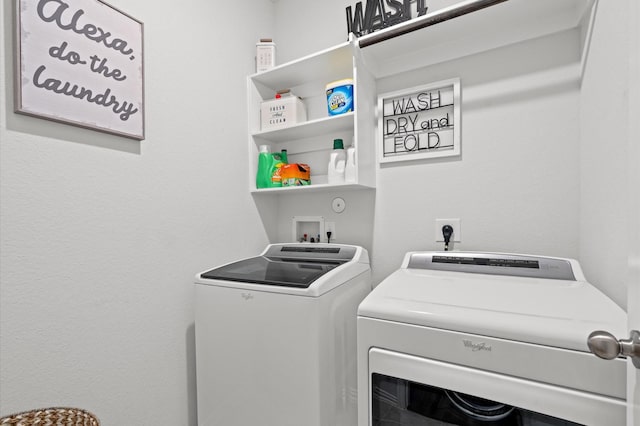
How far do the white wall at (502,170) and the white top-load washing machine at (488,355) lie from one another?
0.33 metres

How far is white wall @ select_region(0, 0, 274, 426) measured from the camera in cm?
98

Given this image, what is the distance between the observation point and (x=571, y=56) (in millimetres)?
1257

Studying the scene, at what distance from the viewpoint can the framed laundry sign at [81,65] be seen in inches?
38.3

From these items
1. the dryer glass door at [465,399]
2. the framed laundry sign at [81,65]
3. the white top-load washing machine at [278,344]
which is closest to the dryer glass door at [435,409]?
the dryer glass door at [465,399]

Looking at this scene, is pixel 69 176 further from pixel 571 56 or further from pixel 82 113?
pixel 571 56

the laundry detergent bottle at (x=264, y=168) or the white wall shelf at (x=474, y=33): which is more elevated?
the white wall shelf at (x=474, y=33)

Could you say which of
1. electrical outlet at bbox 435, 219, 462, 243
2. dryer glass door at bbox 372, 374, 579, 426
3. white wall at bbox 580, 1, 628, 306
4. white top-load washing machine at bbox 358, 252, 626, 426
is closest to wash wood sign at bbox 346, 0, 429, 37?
white wall at bbox 580, 1, 628, 306

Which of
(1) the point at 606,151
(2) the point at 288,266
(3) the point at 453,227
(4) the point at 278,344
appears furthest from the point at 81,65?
(1) the point at 606,151

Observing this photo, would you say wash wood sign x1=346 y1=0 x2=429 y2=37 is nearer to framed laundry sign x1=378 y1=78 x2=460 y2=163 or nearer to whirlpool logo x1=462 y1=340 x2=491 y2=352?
framed laundry sign x1=378 y1=78 x2=460 y2=163

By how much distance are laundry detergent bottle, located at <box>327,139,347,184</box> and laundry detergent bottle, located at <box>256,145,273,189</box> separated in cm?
40

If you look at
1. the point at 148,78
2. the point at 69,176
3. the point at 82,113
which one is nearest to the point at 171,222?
the point at 69,176

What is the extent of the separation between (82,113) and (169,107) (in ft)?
1.23

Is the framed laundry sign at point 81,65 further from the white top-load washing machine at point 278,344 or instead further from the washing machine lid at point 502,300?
the washing machine lid at point 502,300

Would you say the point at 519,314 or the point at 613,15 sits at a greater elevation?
the point at 613,15
